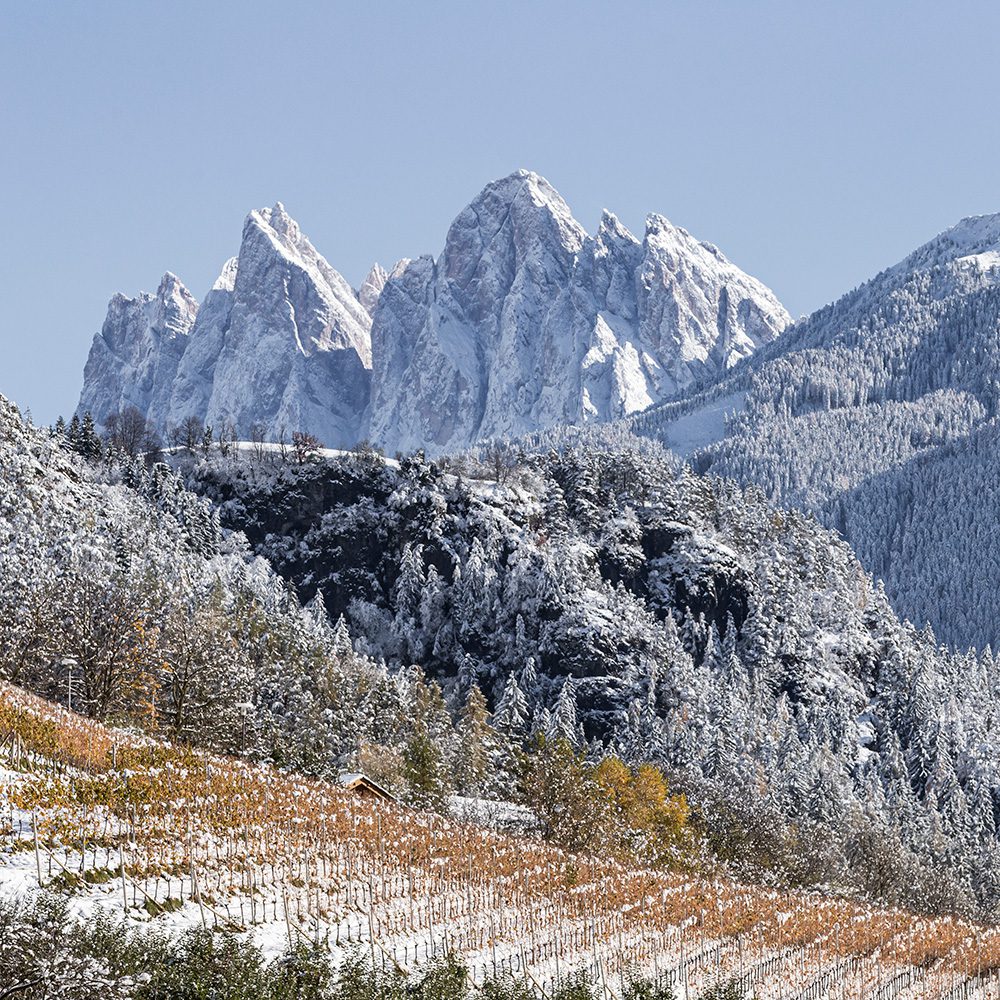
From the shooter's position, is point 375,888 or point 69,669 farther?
point 69,669

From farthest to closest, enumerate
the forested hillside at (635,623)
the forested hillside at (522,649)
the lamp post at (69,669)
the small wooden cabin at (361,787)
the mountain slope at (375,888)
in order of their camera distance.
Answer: the forested hillside at (635,623) < the forested hillside at (522,649) < the lamp post at (69,669) < the small wooden cabin at (361,787) < the mountain slope at (375,888)

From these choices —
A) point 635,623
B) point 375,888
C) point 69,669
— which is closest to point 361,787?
point 375,888

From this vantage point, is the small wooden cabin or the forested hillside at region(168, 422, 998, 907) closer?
the small wooden cabin

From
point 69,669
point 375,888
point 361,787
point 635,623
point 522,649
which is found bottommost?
point 375,888

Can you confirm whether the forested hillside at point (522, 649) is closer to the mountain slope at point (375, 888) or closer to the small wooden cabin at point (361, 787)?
the small wooden cabin at point (361, 787)

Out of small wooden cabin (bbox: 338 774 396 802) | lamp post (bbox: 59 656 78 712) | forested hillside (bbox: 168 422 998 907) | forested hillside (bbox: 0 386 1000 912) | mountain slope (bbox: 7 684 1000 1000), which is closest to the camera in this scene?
mountain slope (bbox: 7 684 1000 1000)

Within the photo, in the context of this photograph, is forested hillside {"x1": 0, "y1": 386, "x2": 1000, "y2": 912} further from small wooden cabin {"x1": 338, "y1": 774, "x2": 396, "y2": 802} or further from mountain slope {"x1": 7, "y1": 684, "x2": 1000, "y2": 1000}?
mountain slope {"x1": 7, "y1": 684, "x2": 1000, "y2": 1000}

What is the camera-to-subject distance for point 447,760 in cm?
10144

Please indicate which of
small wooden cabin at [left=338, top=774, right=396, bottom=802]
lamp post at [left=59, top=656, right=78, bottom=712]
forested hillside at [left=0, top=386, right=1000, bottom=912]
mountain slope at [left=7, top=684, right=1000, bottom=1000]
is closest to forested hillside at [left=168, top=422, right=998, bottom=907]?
forested hillside at [left=0, top=386, right=1000, bottom=912]

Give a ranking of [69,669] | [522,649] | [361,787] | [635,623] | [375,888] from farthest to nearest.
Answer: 1. [635,623]
2. [522,649]
3. [69,669]
4. [361,787]
5. [375,888]

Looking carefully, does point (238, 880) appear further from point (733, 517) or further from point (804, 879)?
point (733, 517)

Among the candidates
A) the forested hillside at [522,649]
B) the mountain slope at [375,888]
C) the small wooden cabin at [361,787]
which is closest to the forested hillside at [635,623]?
the forested hillside at [522,649]

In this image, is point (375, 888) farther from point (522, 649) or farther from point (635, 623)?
point (635, 623)

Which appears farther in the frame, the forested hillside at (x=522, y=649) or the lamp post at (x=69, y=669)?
the forested hillside at (x=522, y=649)
